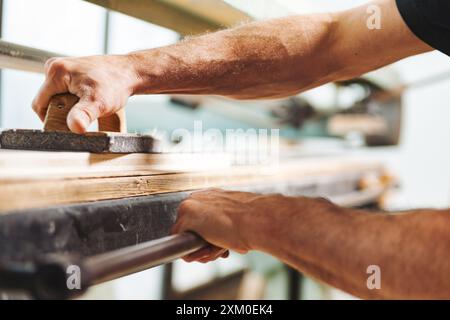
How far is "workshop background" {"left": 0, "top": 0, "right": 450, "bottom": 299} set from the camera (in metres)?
1.09

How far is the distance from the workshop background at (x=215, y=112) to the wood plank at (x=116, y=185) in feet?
0.65

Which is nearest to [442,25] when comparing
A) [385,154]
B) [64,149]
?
[64,149]

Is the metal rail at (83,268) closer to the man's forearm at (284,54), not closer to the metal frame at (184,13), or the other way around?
the man's forearm at (284,54)

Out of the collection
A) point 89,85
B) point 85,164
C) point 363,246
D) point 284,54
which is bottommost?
point 363,246

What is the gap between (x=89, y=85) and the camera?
716mm

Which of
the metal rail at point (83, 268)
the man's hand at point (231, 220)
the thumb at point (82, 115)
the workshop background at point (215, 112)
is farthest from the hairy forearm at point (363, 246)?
the workshop background at point (215, 112)

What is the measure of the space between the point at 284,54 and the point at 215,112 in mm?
1964

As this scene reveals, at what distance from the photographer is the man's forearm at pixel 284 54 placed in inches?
35.0

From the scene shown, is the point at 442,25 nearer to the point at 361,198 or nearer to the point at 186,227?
the point at 186,227

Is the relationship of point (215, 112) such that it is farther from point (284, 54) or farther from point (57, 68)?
point (57, 68)

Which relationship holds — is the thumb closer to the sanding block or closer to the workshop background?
the sanding block

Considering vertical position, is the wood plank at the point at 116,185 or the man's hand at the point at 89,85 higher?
the man's hand at the point at 89,85

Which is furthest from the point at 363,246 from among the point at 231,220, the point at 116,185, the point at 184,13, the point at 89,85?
the point at 184,13

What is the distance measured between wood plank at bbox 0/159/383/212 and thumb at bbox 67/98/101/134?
88 mm
